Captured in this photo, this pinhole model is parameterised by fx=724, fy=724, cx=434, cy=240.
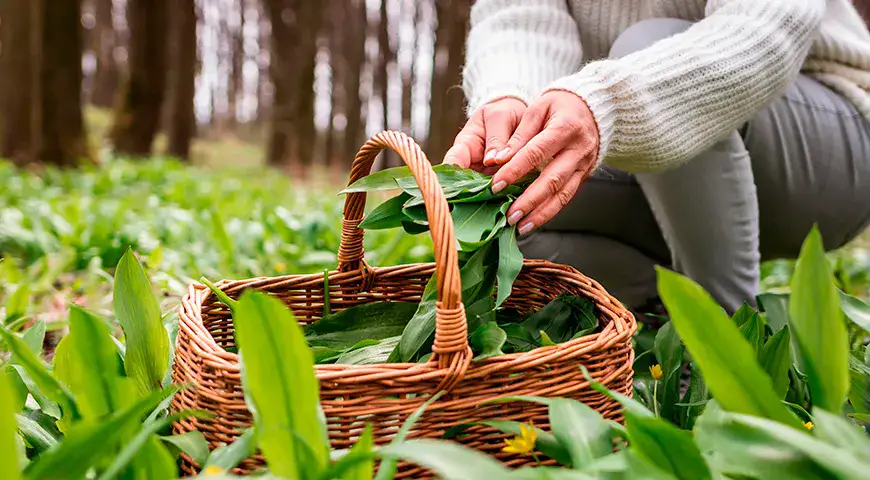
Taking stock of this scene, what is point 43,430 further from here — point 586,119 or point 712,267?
point 712,267

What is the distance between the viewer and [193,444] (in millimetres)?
857

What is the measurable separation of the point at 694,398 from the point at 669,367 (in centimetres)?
12

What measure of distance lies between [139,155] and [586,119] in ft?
24.9

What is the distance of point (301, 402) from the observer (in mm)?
728

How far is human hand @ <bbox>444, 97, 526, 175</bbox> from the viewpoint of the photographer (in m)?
1.17

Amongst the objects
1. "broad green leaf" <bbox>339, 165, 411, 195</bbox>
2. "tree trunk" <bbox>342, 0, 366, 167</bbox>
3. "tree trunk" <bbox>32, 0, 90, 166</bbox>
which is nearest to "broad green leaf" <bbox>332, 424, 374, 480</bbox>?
"broad green leaf" <bbox>339, 165, 411, 195</bbox>

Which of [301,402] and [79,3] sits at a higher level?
[79,3]

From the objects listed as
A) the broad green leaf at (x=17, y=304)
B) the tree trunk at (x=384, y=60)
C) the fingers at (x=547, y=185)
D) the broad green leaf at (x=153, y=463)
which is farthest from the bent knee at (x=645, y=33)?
the tree trunk at (x=384, y=60)

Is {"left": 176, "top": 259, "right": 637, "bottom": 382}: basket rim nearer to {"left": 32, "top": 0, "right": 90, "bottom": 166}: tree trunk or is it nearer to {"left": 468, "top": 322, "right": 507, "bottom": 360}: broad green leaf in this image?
{"left": 468, "top": 322, "right": 507, "bottom": 360}: broad green leaf

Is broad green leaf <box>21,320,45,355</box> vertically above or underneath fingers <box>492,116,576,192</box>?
underneath

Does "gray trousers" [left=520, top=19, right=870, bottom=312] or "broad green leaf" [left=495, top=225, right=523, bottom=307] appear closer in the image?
"broad green leaf" [left=495, top=225, right=523, bottom=307]

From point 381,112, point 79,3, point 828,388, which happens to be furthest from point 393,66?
point 828,388

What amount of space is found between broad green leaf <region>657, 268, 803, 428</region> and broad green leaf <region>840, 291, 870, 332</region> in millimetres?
406

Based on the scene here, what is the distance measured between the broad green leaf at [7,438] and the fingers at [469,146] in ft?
2.29
